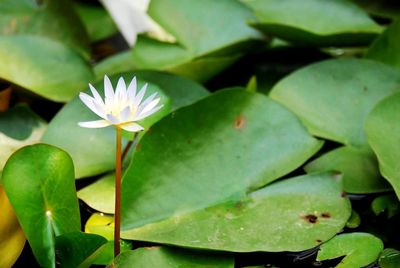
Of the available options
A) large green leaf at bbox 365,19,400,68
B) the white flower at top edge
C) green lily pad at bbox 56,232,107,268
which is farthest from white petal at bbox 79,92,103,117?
large green leaf at bbox 365,19,400,68

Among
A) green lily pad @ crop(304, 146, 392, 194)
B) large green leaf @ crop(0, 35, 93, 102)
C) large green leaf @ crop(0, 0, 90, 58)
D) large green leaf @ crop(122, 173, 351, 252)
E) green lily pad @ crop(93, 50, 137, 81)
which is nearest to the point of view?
large green leaf @ crop(122, 173, 351, 252)

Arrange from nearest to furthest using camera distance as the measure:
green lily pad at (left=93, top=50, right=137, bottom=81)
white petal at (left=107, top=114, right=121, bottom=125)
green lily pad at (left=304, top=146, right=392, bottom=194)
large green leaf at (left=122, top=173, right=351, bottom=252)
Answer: white petal at (left=107, top=114, right=121, bottom=125) → large green leaf at (left=122, top=173, right=351, bottom=252) → green lily pad at (left=304, top=146, right=392, bottom=194) → green lily pad at (left=93, top=50, right=137, bottom=81)

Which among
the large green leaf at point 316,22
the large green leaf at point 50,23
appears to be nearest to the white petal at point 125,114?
the large green leaf at point 316,22

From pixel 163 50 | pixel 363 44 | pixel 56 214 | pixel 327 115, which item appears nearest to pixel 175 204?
pixel 56 214

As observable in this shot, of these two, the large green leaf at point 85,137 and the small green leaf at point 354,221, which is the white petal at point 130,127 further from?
the small green leaf at point 354,221

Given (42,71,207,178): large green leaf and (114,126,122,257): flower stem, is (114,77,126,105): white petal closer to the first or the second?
(114,126,122,257): flower stem

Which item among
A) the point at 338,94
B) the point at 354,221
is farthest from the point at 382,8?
the point at 354,221
